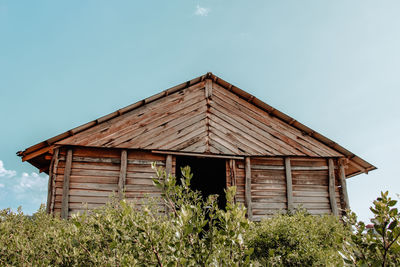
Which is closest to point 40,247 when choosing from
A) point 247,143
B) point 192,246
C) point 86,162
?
point 192,246

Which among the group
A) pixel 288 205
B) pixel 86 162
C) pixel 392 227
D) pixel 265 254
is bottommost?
pixel 265 254

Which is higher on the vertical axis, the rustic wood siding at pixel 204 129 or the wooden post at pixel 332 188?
the rustic wood siding at pixel 204 129

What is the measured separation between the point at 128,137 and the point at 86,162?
1.46 m

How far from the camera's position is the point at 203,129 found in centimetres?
1078

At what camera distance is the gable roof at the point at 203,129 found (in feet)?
32.9

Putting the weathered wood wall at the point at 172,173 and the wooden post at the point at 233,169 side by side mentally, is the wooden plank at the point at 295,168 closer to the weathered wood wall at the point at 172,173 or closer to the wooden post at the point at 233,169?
the weathered wood wall at the point at 172,173

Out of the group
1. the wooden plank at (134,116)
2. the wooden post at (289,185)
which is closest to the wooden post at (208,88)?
the wooden plank at (134,116)

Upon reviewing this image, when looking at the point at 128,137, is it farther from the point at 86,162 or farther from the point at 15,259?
the point at 15,259

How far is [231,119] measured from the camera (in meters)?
11.2

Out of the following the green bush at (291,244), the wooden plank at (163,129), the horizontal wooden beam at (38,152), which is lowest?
the green bush at (291,244)

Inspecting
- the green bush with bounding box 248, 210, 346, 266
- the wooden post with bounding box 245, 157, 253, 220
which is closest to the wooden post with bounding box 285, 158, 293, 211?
the wooden post with bounding box 245, 157, 253, 220

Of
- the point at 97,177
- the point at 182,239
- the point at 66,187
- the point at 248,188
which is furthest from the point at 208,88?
the point at 182,239

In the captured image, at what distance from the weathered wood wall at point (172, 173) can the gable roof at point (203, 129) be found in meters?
0.33

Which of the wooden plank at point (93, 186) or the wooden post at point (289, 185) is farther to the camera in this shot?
the wooden post at point (289, 185)
